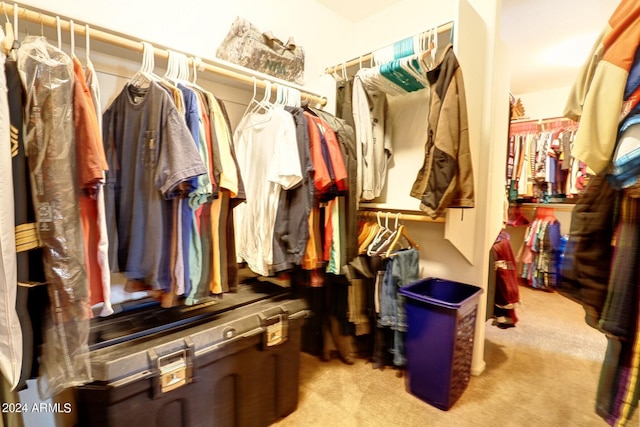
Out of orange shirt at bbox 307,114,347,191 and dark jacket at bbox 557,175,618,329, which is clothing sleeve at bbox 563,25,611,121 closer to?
dark jacket at bbox 557,175,618,329

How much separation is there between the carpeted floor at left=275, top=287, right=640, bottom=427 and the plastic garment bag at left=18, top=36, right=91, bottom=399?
0.96 meters

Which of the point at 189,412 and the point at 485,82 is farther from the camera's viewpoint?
the point at 485,82

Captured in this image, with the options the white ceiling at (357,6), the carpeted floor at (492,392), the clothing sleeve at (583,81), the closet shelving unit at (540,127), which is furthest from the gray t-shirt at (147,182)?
the closet shelving unit at (540,127)

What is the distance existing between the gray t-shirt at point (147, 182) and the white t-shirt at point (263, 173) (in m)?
0.43

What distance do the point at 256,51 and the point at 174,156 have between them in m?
0.91

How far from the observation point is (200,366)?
42.8 inches

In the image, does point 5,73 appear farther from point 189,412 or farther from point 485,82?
point 485,82

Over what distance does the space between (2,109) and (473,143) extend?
190 centimetres

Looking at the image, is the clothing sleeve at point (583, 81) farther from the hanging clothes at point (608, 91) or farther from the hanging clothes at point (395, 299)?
the hanging clothes at point (395, 299)

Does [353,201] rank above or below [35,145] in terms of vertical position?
below

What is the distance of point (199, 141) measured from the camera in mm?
1110

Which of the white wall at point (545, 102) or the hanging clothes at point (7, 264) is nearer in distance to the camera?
the hanging clothes at point (7, 264)

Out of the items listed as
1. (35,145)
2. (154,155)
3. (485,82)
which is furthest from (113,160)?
(485,82)

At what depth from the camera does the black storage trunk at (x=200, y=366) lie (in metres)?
0.92
